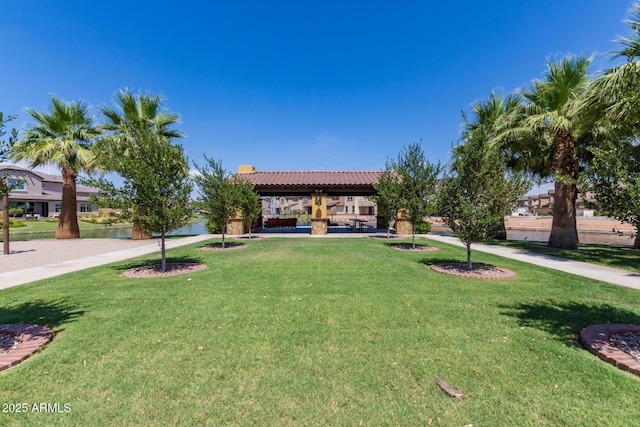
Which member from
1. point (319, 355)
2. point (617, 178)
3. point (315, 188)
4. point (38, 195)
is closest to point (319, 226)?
point (315, 188)

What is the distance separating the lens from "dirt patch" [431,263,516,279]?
8.28 m

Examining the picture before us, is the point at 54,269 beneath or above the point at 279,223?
beneath

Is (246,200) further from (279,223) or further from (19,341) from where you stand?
(19,341)

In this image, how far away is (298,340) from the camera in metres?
4.26

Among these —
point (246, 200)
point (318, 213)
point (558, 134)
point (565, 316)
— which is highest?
point (558, 134)

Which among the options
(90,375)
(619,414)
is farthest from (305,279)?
(619,414)

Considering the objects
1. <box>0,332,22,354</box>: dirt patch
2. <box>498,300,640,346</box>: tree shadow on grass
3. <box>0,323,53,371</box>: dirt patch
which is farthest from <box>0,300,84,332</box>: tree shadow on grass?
<box>498,300,640,346</box>: tree shadow on grass

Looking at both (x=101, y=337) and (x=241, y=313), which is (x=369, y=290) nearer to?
(x=241, y=313)

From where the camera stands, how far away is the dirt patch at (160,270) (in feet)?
27.7

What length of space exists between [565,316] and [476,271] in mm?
3574

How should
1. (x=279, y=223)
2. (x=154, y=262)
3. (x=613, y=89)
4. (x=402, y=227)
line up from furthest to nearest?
(x=279, y=223), (x=402, y=227), (x=154, y=262), (x=613, y=89)

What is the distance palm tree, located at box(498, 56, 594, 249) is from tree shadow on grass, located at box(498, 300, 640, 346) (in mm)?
8364

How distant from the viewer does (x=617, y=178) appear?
4.04 metres

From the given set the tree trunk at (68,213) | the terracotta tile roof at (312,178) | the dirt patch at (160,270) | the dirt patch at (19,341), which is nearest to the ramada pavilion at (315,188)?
the terracotta tile roof at (312,178)
